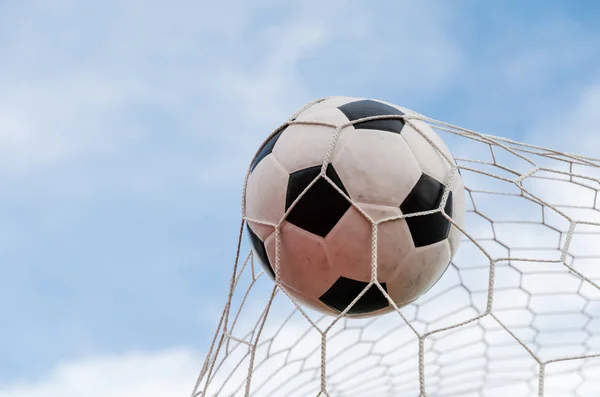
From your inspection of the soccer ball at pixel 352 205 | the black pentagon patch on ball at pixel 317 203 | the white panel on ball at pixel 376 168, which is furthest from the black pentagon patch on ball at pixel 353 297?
the white panel on ball at pixel 376 168

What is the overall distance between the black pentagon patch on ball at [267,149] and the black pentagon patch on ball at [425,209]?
681 millimetres

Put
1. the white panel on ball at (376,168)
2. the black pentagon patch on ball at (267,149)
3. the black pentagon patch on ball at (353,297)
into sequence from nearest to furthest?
the white panel on ball at (376,168), the black pentagon patch on ball at (353,297), the black pentagon patch on ball at (267,149)

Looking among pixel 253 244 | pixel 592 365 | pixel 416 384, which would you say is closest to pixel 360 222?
pixel 253 244

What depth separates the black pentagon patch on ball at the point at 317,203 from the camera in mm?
2797

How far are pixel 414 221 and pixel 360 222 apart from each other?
0.83 feet

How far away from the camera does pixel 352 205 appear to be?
277 cm

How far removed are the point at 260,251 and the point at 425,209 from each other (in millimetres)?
790

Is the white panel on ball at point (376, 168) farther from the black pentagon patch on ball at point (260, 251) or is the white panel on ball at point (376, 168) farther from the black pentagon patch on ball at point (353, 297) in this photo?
the black pentagon patch on ball at point (260, 251)

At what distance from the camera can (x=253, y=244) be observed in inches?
127

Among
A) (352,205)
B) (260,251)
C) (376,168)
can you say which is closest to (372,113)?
(376,168)

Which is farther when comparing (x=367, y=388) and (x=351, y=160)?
(x=367, y=388)

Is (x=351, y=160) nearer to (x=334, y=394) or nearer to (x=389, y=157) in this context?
(x=389, y=157)

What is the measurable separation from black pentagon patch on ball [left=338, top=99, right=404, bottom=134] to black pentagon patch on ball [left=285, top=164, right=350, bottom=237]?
0.28 m

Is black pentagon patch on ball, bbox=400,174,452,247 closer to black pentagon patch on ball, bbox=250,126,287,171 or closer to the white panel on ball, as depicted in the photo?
the white panel on ball
